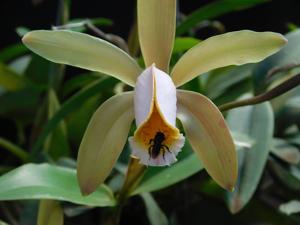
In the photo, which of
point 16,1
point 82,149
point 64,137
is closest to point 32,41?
point 82,149

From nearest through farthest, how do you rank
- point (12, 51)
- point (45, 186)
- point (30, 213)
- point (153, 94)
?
point (153, 94) → point (45, 186) → point (30, 213) → point (12, 51)

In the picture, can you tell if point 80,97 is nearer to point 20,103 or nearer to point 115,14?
point 20,103

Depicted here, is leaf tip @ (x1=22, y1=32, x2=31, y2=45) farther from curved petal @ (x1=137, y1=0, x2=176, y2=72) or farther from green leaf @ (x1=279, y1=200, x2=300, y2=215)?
green leaf @ (x1=279, y1=200, x2=300, y2=215)

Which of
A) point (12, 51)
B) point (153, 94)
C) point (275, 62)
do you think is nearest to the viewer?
point (153, 94)

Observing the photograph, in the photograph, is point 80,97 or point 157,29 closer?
point 157,29

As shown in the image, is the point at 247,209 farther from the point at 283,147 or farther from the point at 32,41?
the point at 32,41

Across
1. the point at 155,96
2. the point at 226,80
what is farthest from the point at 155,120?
the point at 226,80
